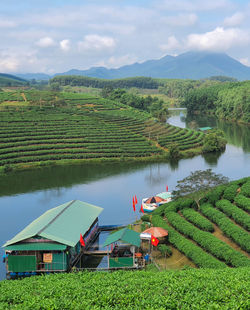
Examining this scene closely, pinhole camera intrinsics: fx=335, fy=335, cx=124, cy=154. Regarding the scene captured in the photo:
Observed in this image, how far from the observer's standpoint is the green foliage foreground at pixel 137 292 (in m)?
12.3

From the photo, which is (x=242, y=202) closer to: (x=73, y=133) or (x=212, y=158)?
(x=212, y=158)

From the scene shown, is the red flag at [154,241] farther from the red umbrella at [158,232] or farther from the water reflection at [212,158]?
the water reflection at [212,158]

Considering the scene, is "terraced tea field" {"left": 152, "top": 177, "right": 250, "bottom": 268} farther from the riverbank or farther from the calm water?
the riverbank

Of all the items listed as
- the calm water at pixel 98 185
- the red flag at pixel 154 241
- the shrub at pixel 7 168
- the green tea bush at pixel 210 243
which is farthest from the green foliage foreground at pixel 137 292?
the shrub at pixel 7 168

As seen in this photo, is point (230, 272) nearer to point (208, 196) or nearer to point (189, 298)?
point (189, 298)

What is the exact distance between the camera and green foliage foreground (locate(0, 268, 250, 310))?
1231 centimetres

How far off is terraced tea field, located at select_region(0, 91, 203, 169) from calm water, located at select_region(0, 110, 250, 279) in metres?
4.10

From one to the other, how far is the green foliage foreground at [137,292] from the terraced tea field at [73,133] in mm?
34768

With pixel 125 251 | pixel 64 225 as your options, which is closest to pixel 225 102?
pixel 125 251

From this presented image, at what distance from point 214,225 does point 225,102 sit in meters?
89.6

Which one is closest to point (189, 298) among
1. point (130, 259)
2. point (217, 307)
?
point (217, 307)

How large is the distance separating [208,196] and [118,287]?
55.1ft

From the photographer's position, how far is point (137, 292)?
13.3m

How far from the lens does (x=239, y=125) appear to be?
92.9 metres
